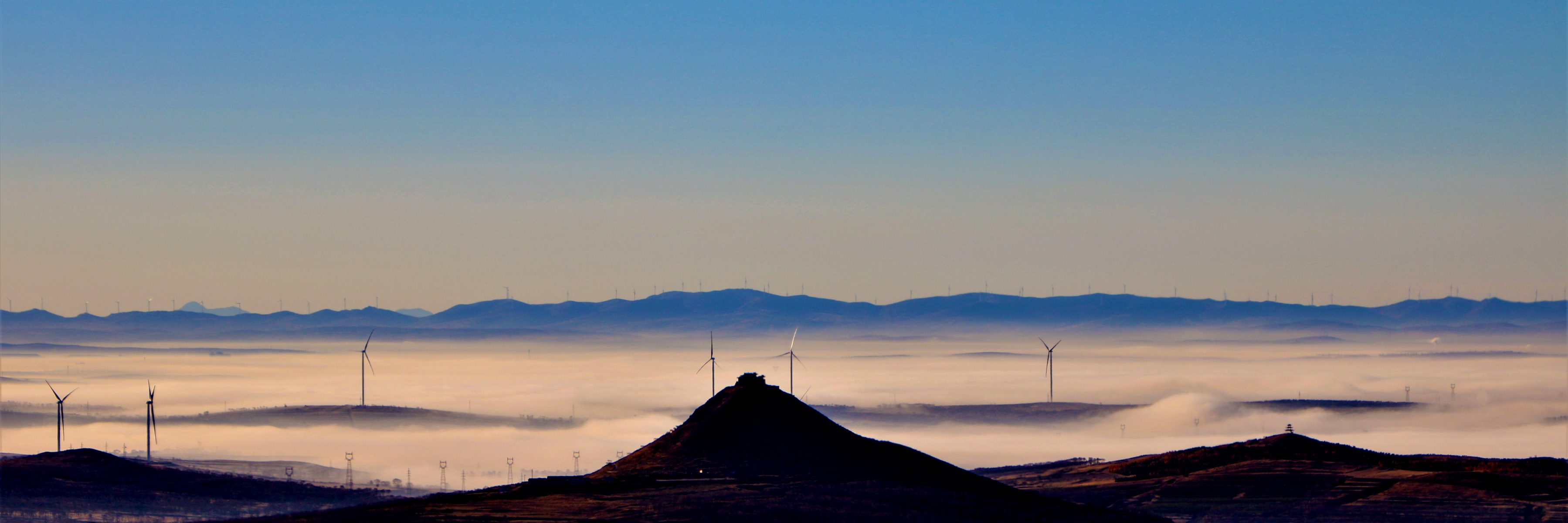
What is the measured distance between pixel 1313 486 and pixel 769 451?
46.3 meters

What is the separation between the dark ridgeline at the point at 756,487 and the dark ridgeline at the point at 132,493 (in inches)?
2009

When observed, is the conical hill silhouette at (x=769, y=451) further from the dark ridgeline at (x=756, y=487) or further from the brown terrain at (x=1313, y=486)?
the brown terrain at (x=1313, y=486)

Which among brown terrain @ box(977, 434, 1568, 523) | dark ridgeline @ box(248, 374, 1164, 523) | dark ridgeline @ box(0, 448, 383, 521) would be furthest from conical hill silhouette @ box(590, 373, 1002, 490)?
dark ridgeline @ box(0, 448, 383, 521)

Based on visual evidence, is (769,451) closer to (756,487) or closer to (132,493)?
(756,487)

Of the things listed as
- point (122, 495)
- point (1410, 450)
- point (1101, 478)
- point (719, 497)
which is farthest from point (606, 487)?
point (1410, 450)

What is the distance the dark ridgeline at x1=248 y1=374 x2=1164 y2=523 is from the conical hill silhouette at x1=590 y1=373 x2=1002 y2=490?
3.1 inches

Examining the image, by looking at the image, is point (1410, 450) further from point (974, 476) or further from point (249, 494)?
point (249, 494)

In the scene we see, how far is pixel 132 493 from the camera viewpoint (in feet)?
414

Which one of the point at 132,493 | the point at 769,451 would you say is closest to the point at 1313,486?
the point at 769,451

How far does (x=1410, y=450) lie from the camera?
173125 millimetres

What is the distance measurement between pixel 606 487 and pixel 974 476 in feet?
77.5

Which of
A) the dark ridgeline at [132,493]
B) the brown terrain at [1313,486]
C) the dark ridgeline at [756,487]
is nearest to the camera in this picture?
the dark ridgeline at [756,487]

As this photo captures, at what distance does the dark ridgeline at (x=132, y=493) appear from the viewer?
385 ft

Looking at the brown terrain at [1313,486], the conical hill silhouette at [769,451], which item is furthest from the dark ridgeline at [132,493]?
the brown terrain at [1313,486]
